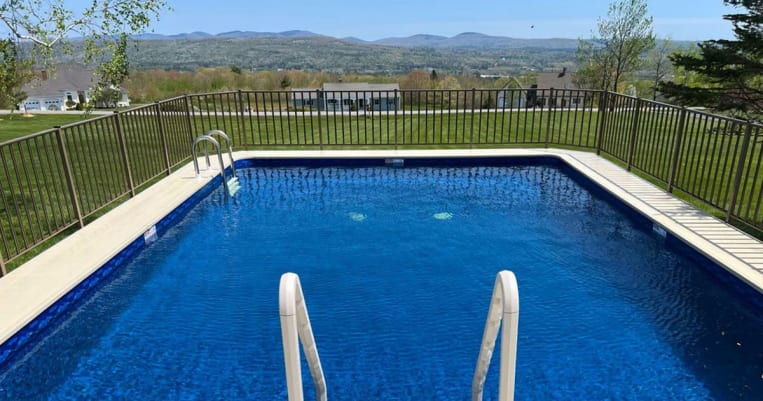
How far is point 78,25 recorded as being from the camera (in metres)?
5.08

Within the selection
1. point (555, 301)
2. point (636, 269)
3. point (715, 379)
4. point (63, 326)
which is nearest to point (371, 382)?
point (555, 301)

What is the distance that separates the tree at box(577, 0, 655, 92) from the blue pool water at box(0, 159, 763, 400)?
82.8 feet

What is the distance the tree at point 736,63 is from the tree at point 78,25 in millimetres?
13762

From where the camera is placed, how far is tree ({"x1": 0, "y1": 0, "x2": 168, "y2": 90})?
484cm

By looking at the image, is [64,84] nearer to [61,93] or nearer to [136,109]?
[61,93]

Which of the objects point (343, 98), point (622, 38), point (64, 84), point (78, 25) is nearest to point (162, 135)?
point (78, 25)

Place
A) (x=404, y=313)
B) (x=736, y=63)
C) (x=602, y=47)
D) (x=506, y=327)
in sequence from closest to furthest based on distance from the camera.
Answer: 1. (x=506, y=327)
2. (x=404, y=313)
3. (x=736, y=63)
4. (x=602, y=47)

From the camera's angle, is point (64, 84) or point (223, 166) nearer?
point (223, 166)

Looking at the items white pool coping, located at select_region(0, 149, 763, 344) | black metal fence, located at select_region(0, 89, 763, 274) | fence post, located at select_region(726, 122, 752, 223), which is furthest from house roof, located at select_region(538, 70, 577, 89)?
fence post, located at select_region(726, 122, 752, 223)

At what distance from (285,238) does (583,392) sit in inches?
141

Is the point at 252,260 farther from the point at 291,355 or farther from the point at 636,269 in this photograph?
the point at 636,269

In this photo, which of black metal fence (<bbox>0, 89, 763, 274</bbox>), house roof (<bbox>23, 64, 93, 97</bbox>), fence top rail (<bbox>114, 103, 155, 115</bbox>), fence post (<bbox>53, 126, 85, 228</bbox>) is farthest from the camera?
house roof (<bbox>23, 64, 93, 97</bbox>)

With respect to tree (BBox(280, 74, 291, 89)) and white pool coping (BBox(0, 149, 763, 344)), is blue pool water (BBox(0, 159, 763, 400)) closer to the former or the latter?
white pool coping (BBox(0, 149, 763, 344))

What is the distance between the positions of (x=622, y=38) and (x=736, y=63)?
18.6m
